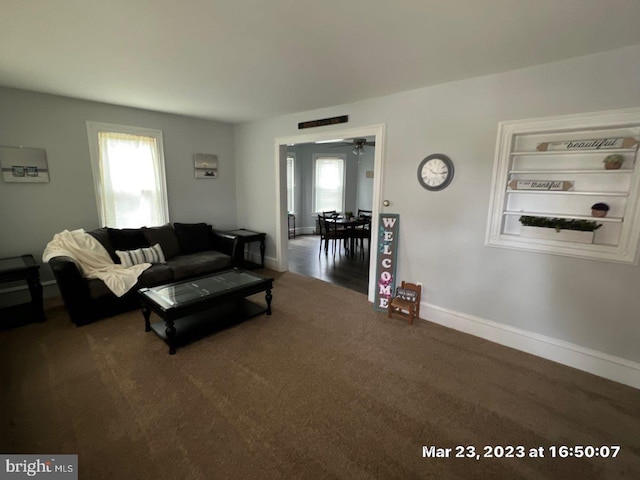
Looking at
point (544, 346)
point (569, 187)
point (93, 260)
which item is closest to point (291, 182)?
point (93, 260)

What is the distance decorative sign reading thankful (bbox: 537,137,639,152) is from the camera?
2119 millimetres

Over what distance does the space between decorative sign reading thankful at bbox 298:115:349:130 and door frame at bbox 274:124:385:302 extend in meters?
0.11

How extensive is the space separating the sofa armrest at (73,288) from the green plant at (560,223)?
4389mm

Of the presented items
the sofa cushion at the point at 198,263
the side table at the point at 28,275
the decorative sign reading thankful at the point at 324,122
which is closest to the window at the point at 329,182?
the decorative sign reading thankful at the point at 324,122

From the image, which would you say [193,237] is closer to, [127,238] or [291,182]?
[127,238]

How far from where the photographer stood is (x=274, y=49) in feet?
6.98

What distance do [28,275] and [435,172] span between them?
4392mm

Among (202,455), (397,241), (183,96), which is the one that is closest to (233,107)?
(183,96)

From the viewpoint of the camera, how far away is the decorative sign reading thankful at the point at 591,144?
2119mm

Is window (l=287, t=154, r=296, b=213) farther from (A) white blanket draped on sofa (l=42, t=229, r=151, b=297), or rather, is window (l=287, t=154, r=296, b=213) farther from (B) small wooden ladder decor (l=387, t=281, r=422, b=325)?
(B) small wooden ladder decor (l=387, t=281, r=422, b=325)

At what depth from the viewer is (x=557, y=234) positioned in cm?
245

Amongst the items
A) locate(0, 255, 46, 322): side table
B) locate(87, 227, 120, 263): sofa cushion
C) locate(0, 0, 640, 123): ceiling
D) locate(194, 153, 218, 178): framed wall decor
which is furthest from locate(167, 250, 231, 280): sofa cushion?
locate(0, 0, 640, 123): ceiling

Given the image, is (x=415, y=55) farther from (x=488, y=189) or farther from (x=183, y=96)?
(x=183, y=96)

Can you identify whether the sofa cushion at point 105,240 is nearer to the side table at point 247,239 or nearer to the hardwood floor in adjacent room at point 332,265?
the side table at point 247,239
